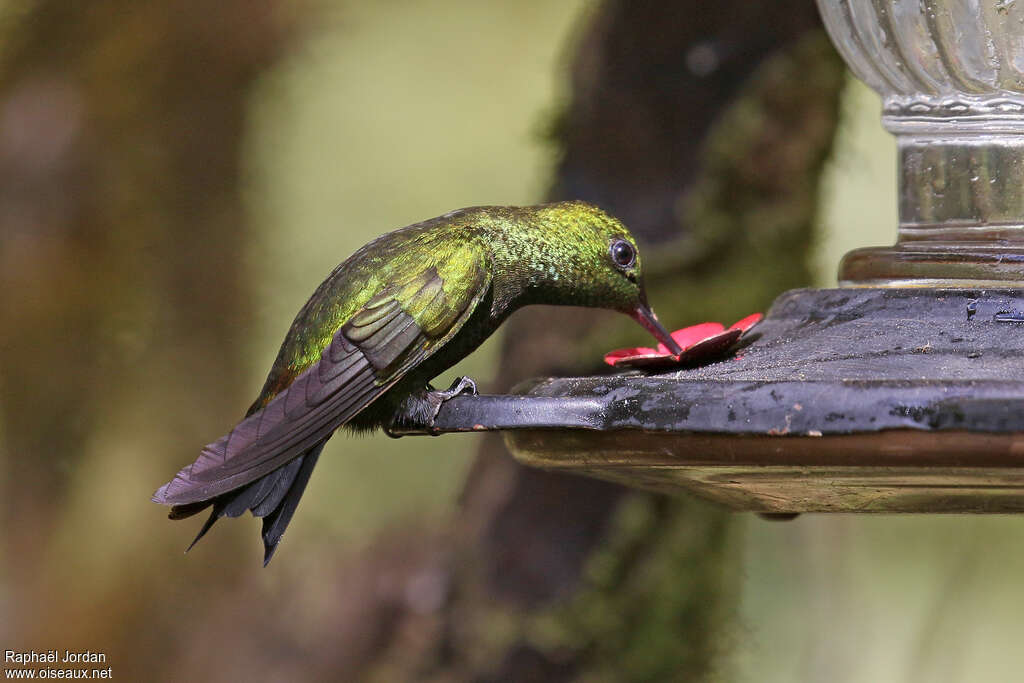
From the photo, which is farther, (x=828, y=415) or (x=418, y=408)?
(x=418, y=408)

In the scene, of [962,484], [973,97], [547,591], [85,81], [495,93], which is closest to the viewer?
[962,484]

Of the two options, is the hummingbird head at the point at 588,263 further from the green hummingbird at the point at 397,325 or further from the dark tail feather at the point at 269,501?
the dark tail feather at the point at 269,501

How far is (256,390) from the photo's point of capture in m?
6.07

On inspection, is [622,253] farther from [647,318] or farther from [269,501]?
[269,501]

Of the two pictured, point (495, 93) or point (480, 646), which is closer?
point (480, 646)

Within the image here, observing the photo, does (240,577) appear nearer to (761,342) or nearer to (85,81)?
(85,81)

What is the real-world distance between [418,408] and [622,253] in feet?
1.74

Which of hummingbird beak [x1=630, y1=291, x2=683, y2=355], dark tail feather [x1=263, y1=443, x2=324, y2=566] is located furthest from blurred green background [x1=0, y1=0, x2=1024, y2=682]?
dark tail feather [x1=263, y1=443, x2=324, y2=566]

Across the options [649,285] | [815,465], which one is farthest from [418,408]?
[649,285]

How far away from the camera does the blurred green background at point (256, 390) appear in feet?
17.3

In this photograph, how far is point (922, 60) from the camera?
8.34 feet

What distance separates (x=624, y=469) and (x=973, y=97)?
106cm

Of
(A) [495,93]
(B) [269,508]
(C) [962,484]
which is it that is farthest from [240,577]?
(C) [962,484]

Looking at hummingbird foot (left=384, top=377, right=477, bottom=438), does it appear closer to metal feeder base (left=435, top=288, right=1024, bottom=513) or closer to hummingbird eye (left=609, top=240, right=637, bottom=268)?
metal feeder base (left=435, top=288, right=1024, bottom=513)
